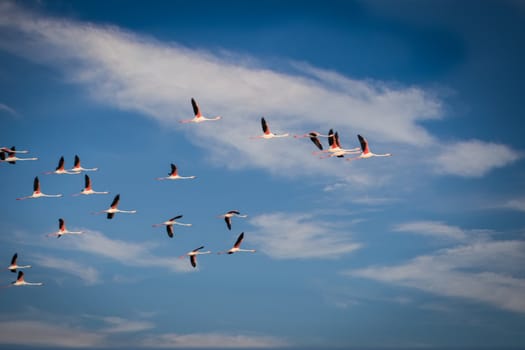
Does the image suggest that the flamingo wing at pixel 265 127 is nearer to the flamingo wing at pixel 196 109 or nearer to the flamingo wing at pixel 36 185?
the flamingo wing at pixel 196 109

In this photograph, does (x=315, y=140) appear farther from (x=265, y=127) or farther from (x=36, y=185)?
(x=36, y=185)

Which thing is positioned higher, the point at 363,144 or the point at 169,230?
the point at 363,144

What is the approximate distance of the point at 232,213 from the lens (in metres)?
75.1

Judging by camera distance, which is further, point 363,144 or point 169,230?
point 169,230

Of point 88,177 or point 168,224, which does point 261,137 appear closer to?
point 168,224

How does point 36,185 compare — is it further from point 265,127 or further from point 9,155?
point 265,127

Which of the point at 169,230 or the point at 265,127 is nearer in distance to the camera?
the point at 265,127

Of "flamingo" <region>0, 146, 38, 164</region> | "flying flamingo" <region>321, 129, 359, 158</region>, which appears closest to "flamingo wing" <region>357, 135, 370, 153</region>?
"flying flamingo" <region>321, 129, 359, 158</region>

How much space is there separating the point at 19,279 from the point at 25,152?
17.4 metres

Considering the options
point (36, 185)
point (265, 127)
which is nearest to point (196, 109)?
point (265, 127)

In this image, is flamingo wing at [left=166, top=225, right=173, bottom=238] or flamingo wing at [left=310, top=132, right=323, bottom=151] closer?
flamingo wing at [left=310, top=132, right=323, bottom=151]

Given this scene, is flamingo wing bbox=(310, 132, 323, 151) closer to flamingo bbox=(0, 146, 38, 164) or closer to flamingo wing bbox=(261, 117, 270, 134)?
flamingo wing bbox=(261, 117, 270, 134)

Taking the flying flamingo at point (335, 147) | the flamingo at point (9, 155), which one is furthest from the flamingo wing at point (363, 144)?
the flamingo at point (9, 155)

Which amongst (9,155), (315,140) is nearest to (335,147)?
(315,140)
